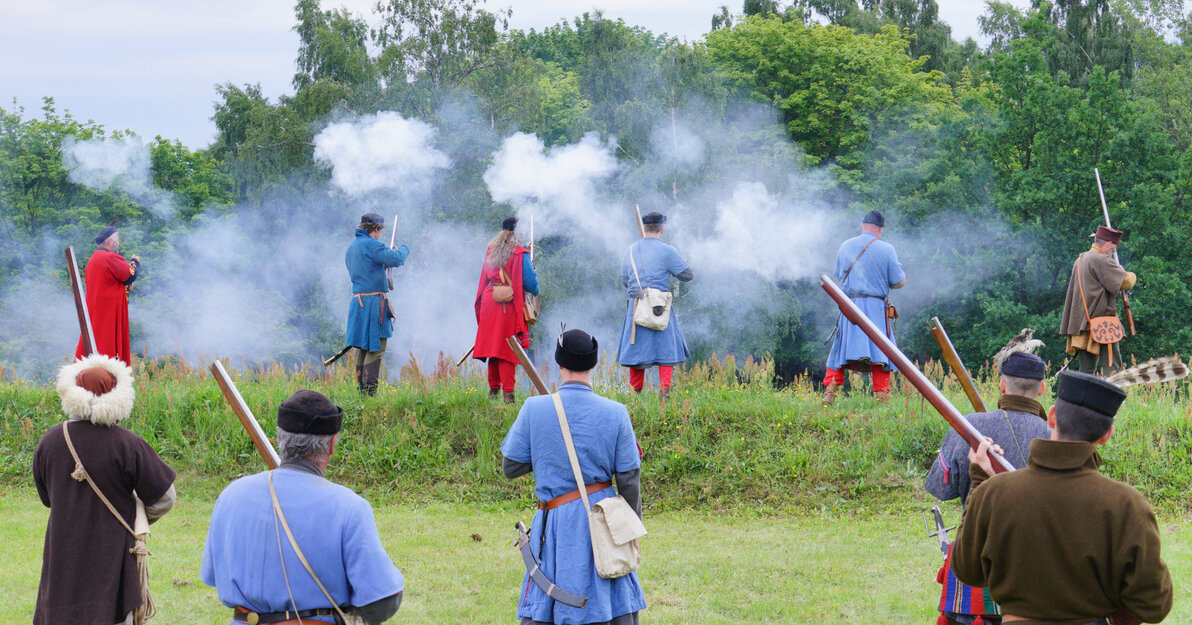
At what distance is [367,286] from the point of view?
10.1 meters

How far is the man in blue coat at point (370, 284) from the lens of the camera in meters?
9.98

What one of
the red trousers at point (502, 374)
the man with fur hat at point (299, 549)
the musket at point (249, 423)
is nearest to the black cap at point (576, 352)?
the musket at point (249, 423)

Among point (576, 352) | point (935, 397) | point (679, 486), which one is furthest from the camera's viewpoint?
point (679, 486)

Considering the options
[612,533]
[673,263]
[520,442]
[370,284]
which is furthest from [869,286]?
[612,533]

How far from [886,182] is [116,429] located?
27354 mm

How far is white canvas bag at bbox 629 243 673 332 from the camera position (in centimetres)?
974

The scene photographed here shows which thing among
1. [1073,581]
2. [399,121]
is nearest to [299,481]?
[1073,581]

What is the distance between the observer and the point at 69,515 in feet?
14.6

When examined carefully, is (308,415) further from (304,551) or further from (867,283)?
(867,283)

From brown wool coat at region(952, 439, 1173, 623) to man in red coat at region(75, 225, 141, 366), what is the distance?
361 inches

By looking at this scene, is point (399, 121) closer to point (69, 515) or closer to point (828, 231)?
point (828, 231)

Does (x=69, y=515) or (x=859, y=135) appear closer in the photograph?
(x=69, y=515)

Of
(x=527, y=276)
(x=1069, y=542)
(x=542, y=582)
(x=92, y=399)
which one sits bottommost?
(x=542, y=582)

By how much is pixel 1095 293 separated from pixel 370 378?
746cm
